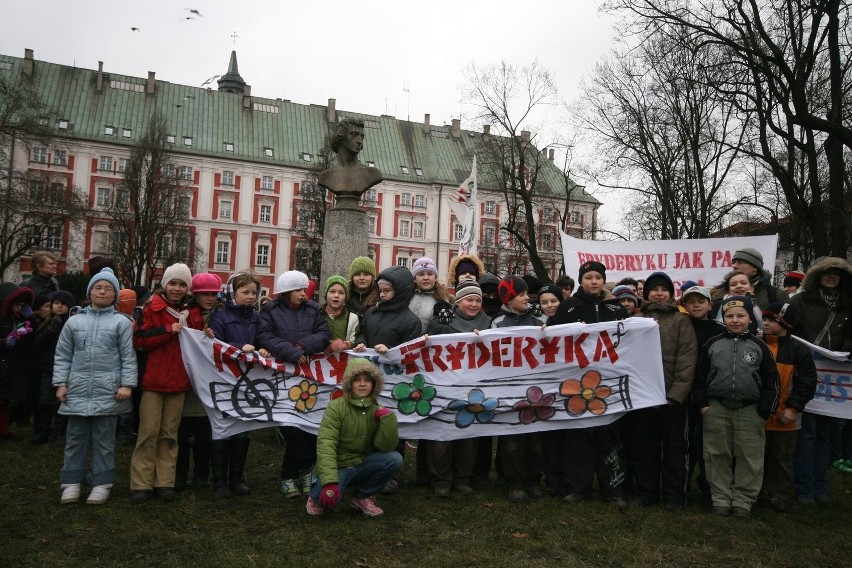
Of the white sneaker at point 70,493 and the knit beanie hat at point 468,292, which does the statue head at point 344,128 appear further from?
the white sneaker at point 70,493

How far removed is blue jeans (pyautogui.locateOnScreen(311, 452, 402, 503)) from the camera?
5332mm

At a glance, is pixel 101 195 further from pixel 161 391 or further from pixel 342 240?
pixel 161 391

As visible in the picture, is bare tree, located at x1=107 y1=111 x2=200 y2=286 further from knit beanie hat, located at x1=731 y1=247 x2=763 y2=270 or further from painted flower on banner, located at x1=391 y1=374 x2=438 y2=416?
knit beanie hat, located at x1=731 y1=247 x2=763 y2=270

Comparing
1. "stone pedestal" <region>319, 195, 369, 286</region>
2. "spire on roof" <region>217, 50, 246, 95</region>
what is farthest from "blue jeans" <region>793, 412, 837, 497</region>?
"spire on roof" <region>217, 50, 246, 95</region>

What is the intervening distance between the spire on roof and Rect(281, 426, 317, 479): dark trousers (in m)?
87.6

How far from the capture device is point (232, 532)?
16.2ft

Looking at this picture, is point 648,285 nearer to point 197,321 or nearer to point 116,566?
point 197,321

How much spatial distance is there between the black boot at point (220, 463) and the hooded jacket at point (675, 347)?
3.95 metres

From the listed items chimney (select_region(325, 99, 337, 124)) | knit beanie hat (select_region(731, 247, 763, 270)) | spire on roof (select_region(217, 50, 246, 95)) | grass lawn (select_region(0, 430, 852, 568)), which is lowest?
grass lawn (select_region(0, 430, 852, 568))

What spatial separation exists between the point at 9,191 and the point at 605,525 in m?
33.6

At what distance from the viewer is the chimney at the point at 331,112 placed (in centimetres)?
7450

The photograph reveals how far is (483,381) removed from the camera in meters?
6.30

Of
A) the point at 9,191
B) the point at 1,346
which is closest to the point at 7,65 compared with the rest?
the point at 9,191

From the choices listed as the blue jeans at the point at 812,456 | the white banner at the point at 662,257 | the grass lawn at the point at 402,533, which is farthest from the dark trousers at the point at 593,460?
the white banner at the point at 662,257
